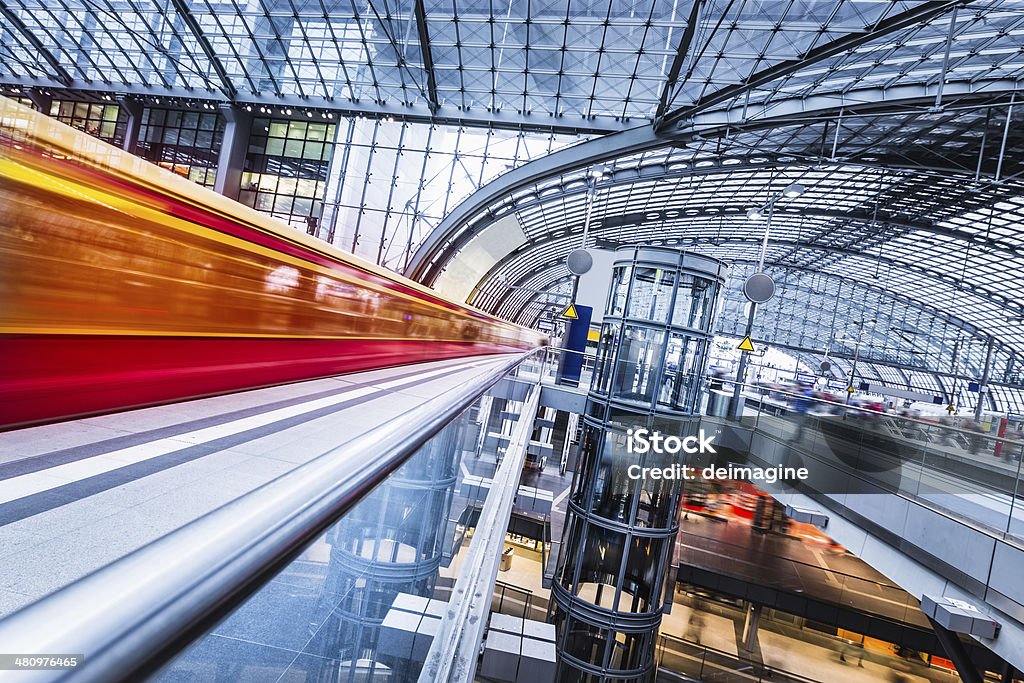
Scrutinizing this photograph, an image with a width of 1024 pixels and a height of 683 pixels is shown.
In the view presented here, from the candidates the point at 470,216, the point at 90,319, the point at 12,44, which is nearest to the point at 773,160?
the point at 470,216

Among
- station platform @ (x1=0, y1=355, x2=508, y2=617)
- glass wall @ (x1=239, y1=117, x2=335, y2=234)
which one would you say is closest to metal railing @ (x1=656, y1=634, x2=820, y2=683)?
station platform @ (x1=0, y1=355, x2=508, y2=617)

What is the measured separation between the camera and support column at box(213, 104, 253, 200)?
29891mm

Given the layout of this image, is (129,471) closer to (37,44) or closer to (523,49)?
(523,49)

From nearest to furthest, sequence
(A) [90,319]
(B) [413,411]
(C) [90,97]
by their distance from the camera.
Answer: (B) [413,411]
(A) [90,319]
(C) [90,97]

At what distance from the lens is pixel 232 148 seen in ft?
99.4

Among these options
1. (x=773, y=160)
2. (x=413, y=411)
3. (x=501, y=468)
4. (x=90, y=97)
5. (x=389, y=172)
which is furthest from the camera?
(x=90, y=97)

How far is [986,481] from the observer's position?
9.93 m

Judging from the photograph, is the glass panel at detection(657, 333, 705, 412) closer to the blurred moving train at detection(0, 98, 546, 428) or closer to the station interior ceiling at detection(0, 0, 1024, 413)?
the blurred moving train at detection(0, 98, 546, 428)

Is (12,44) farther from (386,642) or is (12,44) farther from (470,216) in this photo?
(386,642)

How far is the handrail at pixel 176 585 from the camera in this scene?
46 cm

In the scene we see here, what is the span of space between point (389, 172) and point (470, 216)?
386 centimetres

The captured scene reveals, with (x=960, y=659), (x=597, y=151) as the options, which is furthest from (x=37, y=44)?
(x=960, y=659)

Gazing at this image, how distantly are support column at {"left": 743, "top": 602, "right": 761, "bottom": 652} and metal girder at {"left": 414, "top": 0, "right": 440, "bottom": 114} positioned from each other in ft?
72.6

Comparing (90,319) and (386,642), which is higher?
Result: (90,319)
